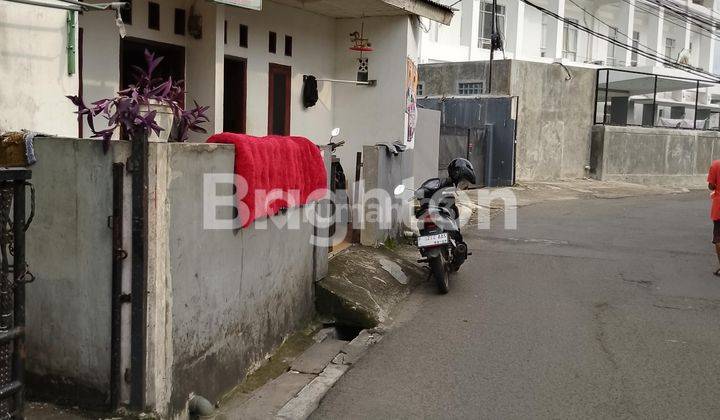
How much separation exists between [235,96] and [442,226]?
3507mm

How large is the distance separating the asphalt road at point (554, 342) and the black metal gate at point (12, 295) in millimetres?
2282

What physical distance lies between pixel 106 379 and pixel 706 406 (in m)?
4.13

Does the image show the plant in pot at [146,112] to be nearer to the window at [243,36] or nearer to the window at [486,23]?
the window at [243,36]

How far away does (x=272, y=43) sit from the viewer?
34.8ft

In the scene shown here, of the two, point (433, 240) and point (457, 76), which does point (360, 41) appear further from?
point (457, 76)

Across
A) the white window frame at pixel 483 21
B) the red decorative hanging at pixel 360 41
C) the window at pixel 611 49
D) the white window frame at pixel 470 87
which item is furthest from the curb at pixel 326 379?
the window at pixel 611 49

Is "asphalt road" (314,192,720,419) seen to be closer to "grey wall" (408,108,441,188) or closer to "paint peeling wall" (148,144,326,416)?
"paint peeling wall" (148,144,326,416)

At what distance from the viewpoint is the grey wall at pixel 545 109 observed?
73.4 feet

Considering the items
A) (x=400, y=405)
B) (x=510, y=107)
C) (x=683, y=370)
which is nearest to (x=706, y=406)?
(x=683, y=370)

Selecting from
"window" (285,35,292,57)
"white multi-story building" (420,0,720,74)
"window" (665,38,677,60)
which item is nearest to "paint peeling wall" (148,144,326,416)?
"window" (285,35,292,57)

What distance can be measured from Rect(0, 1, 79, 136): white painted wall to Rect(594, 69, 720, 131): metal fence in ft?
66.5

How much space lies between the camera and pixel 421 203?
9.27m

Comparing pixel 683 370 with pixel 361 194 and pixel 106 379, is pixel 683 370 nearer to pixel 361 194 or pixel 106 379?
pixel 106 379

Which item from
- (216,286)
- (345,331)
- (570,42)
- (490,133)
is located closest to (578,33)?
(570,42)
